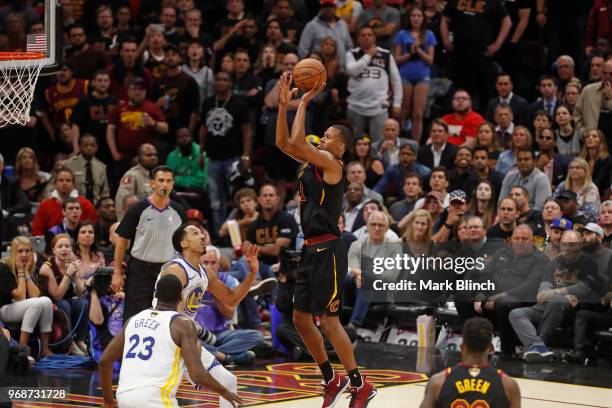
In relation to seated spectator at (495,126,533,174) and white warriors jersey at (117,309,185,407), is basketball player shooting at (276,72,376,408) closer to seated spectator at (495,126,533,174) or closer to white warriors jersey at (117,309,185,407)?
white warriors jersey at (117,309,185,407)

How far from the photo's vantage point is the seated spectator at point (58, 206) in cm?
1472

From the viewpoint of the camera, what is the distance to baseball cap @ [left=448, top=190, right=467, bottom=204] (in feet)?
47.4

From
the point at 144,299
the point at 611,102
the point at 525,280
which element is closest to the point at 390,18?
the point at 611,102

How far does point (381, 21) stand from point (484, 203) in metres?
5.00

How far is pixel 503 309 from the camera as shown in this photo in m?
12.8

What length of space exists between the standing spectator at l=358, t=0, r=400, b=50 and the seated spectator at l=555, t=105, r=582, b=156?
346 cm

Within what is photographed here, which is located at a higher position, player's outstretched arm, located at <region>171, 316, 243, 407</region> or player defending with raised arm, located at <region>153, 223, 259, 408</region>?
player defending with raised arm, located at <region>153, 223, 259, 408</region>

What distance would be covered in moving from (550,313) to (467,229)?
153cm

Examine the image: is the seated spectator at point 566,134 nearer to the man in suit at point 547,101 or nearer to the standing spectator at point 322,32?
Result: the man in suit at point 547,101

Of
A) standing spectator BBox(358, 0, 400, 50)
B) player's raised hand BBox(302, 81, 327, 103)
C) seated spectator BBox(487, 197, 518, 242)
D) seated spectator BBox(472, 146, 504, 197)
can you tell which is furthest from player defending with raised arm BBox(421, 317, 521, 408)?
standing spectator BBox(358, 0, 400, 50)

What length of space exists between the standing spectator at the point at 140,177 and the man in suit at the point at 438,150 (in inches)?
150

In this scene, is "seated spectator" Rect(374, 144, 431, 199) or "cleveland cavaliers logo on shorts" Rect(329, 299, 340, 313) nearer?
"cleveland cavaliers logo on shorts" Rect(329, 299, 340, 313)

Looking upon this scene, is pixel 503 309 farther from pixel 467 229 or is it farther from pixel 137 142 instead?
pixel 137 142

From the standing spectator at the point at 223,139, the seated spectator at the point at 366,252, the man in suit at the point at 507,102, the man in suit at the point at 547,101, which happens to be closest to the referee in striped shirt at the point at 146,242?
the seated spectator at the point at 366,252
